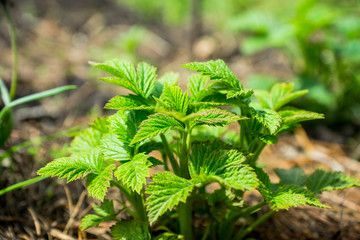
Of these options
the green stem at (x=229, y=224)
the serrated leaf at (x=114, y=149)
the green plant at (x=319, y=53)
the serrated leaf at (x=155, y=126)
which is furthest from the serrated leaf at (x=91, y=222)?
the green plant at (x=319, y=53)

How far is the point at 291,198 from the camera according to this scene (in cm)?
106

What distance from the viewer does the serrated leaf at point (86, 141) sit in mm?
1303

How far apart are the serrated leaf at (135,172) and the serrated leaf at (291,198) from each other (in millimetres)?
446

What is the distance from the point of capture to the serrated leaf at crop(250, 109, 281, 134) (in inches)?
41.3

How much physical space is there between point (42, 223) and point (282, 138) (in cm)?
208

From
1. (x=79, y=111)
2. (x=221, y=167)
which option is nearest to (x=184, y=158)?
→ (x=221, y=167)

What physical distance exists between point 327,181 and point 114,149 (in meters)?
0.89

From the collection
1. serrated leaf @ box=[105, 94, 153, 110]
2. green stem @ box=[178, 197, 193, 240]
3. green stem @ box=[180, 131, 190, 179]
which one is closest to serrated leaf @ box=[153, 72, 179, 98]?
serrated leaf @ box=[105, 94, 153, 110]

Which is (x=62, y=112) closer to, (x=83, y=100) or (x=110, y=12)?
(x=83, y=100)

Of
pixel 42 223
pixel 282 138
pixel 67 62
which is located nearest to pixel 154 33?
pixel 67 62

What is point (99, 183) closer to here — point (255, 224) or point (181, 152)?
point (181, 152)

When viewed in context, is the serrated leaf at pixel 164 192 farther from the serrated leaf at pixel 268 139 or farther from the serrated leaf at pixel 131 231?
the serrated leaf at pixel 268 139

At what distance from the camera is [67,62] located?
3584mm

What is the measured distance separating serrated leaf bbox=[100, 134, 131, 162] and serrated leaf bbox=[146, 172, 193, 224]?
157mm
